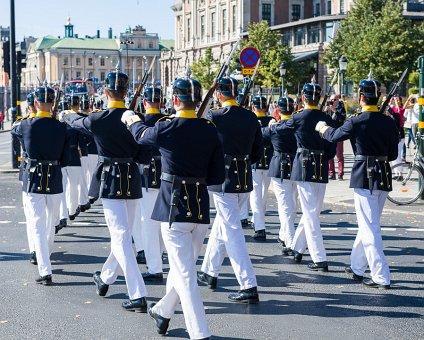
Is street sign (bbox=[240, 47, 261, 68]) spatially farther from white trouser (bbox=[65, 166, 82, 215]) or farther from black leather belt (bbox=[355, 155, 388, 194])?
black leather belt (bbox=[355, 155, 388, 194])

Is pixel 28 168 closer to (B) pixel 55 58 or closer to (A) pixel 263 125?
(A) pixel 263 125

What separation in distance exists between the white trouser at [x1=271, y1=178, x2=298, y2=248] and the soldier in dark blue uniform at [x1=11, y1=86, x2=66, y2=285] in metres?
3.24

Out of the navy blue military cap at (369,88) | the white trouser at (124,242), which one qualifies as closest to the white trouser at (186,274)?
the white trouser at (124,242)

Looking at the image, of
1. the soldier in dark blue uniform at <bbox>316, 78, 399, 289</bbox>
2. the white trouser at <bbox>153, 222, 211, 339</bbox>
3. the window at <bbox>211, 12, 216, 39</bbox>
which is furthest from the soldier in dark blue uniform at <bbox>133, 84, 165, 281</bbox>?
the window at <bbox>211, 12, 216, 39</bbox>

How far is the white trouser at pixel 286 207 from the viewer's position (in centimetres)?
1111

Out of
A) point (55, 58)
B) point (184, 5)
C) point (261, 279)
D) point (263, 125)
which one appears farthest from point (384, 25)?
point (55, 58)

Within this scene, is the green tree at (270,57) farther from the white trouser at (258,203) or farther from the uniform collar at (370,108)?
the uniform collar at (370,108)

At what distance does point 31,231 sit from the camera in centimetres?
941

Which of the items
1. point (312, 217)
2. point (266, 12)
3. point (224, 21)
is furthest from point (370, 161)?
point (224, 21)

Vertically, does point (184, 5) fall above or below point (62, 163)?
above

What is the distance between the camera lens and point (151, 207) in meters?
9.86

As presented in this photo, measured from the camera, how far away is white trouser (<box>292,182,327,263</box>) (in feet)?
32.3

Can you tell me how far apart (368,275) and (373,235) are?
32.3 inches

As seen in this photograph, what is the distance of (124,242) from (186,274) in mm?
1350
